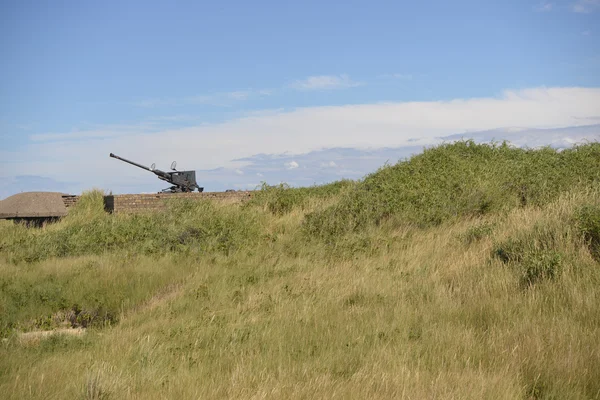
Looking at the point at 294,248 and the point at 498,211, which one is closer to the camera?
the point at 294,248

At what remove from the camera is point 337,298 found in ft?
25.0

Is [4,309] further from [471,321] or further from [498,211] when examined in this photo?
[498,211]

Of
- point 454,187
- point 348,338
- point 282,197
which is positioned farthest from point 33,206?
point 348,338

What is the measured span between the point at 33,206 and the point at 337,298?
717 inches

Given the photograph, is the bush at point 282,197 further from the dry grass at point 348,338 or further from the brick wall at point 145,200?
the dry grass at point 348,338

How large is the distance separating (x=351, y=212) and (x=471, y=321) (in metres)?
8.05

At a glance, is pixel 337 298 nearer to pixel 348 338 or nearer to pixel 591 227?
pixel 348 338

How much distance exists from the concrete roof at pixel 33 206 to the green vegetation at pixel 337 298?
24.7ft

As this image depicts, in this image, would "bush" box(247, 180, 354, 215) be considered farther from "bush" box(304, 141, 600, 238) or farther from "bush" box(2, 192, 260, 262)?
"bush" box(304, 141, 600, 238)

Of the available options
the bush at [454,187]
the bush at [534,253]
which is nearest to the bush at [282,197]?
the bush at [454,187]

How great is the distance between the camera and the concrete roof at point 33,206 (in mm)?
22172

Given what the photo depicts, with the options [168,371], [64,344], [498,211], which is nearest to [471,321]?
[168,371]

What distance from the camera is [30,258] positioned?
489 inches

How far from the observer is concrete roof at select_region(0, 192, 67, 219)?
22172mm
